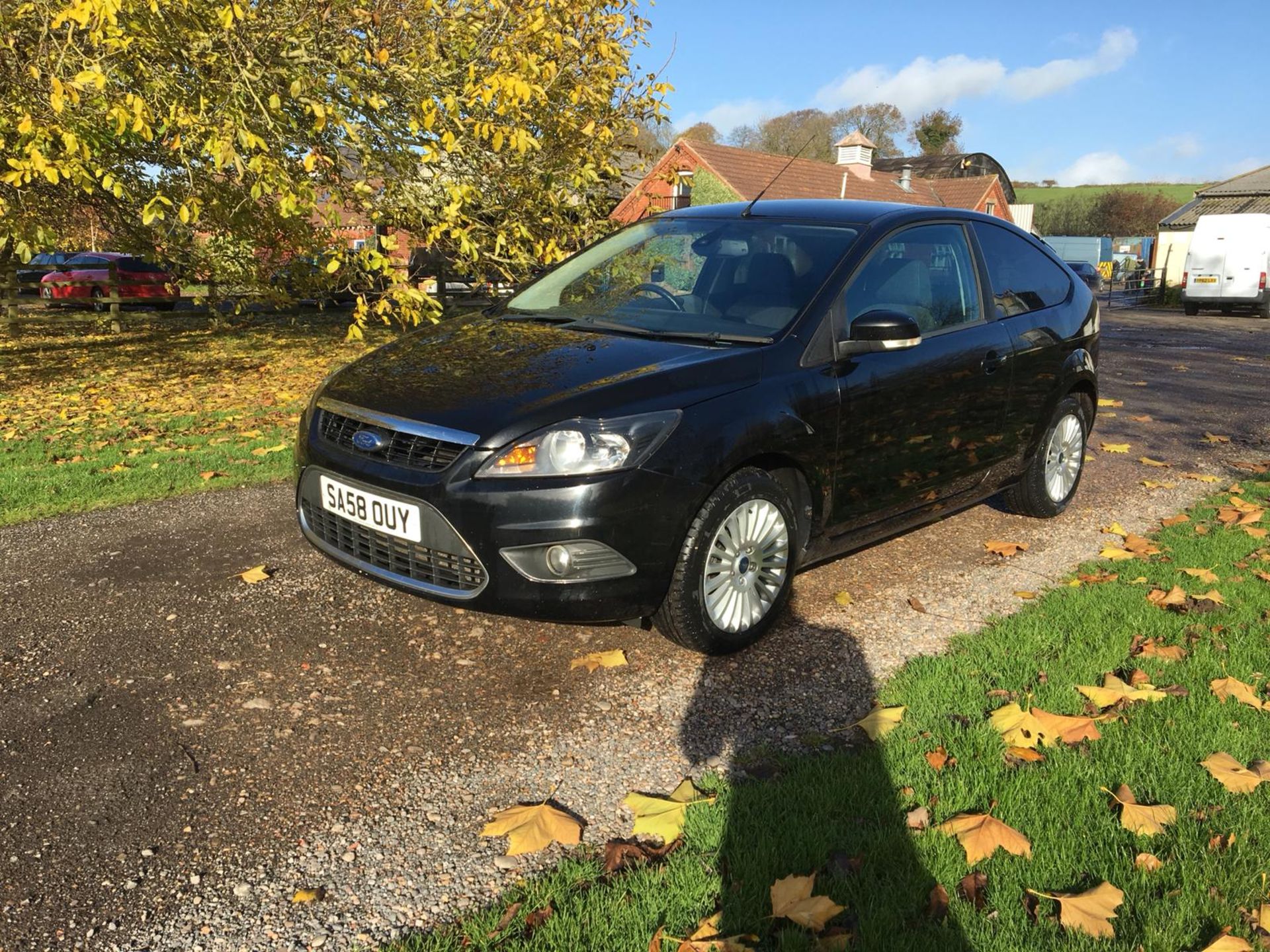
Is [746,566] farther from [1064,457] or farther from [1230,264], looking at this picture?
[1230,264]

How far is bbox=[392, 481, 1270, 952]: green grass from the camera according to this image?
2.26 m

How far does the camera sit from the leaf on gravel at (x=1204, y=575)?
179 inches

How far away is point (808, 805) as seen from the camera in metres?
2.75

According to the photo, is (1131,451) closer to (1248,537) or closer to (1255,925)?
(1248,537)

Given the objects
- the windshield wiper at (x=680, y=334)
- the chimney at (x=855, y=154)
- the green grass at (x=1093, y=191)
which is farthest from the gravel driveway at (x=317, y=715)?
the green grass at (x=1093, y=191)

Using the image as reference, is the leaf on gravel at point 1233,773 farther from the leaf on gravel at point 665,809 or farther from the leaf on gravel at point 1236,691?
the leaf on gravel at point 665,809

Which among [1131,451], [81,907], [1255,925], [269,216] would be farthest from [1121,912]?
[269,216]

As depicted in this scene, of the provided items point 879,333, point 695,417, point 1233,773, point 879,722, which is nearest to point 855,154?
point 879,333

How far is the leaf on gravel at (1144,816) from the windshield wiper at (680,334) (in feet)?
6.56

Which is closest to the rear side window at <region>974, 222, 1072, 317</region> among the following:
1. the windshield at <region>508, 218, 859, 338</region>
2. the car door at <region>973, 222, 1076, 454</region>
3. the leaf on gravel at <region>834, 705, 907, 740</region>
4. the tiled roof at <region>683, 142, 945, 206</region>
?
the car door at <region>973, 222, 1076, 454</region>

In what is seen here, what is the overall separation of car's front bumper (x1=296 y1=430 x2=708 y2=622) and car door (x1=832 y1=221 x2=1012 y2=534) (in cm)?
100

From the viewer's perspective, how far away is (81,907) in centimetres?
236

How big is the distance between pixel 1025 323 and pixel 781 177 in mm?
32819

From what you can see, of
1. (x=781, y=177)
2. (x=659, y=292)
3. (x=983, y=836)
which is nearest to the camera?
(x=983, y=836)
